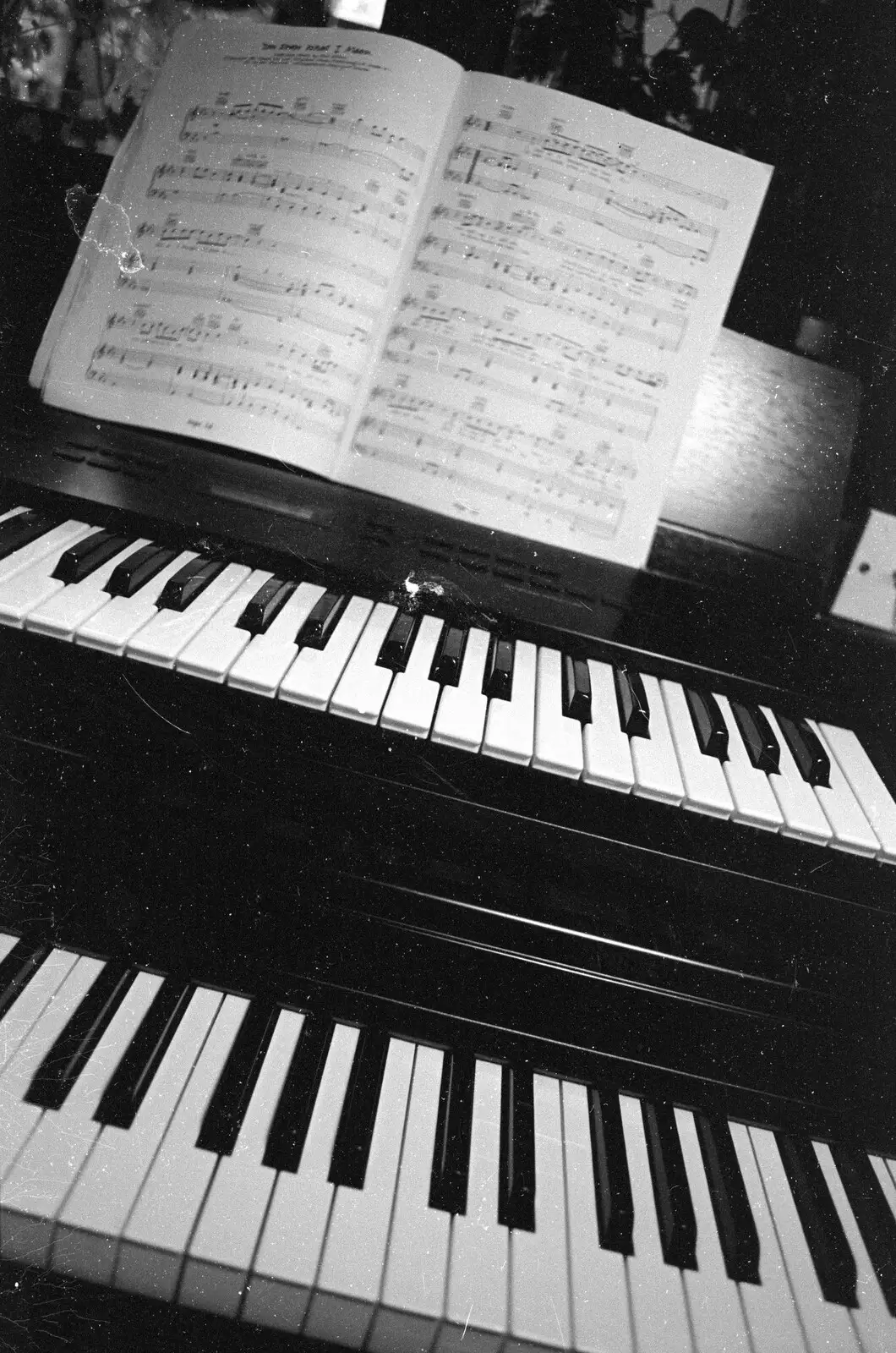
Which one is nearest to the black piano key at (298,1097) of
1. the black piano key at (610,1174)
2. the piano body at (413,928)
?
the piano body at (413,928)

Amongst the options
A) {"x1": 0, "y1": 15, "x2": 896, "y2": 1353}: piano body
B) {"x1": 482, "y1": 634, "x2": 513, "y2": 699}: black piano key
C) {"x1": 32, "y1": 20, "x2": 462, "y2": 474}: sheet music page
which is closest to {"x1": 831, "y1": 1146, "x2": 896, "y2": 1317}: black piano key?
{"x1": 0, "y1": 15, "x2": 896, "y2": 1353}: piano body

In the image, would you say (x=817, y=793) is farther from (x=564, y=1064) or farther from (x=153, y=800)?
(x=153, y=800)

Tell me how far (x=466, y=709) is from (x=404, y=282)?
0.57m

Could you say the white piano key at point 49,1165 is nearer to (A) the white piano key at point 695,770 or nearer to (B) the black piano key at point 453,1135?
(B) the black piano key at point 453,1135

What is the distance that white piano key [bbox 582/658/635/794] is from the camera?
87cm

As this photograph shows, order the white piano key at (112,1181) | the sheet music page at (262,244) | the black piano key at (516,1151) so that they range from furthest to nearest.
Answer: the sheet music page at (262,244), the black piano key at (516,1151), the white piano key at (112,1181)

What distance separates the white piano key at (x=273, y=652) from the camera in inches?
33.4

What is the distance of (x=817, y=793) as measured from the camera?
0.95 meters

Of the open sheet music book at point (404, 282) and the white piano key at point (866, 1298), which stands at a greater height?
the open sheet music book at point (404, 282)

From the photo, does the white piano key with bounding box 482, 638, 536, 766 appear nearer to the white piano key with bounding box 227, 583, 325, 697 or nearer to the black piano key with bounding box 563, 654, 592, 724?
the black piano key with bounding box 563, 654, 592, 724

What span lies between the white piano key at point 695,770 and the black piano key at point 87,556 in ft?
2.34

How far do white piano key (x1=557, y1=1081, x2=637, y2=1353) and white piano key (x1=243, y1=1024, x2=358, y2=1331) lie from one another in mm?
271

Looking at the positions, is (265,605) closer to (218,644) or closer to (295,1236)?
(218,644)

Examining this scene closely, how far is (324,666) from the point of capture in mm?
895
